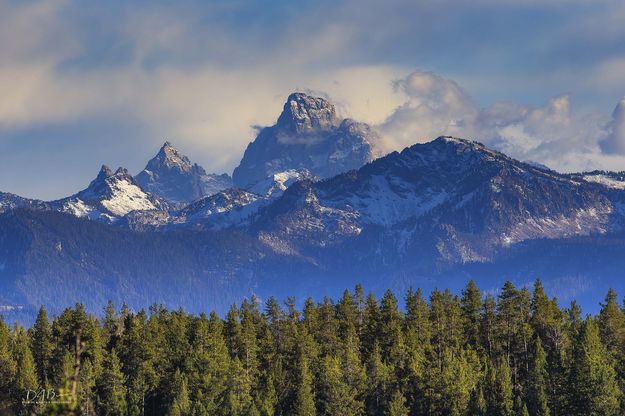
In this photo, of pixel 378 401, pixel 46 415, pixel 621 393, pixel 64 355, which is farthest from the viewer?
pixel 64 355

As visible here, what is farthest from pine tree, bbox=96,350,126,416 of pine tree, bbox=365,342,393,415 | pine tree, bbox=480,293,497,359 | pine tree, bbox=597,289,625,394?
pine tree, bbox=597,289,625,394

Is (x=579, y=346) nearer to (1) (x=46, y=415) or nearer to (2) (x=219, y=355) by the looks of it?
(2) (x=219, y=355)

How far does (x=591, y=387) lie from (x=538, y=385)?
9.75 meters

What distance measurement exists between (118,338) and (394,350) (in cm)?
5086

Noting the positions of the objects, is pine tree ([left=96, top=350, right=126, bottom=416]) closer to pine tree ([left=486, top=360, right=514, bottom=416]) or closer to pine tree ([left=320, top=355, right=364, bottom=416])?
pine tree ([left=320, top=355, right=364, bottom=416])

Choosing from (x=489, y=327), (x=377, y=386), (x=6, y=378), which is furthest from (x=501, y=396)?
(x=6, y=378)

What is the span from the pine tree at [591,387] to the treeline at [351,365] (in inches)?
7.0

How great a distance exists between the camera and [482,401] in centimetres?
16088

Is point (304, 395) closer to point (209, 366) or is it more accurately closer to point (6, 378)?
point (209, 366)

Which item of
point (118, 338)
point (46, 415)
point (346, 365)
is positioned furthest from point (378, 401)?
point (46, 415)

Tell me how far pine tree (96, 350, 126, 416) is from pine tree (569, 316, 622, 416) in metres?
70.5

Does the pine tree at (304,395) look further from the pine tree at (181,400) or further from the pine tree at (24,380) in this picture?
the pine tree at (24,380)

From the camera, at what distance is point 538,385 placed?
536ft

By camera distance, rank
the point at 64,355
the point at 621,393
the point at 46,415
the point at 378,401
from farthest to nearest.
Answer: the point at 64,355 → the point at 378,401 → the point at 621,393 → the point at 46,415
